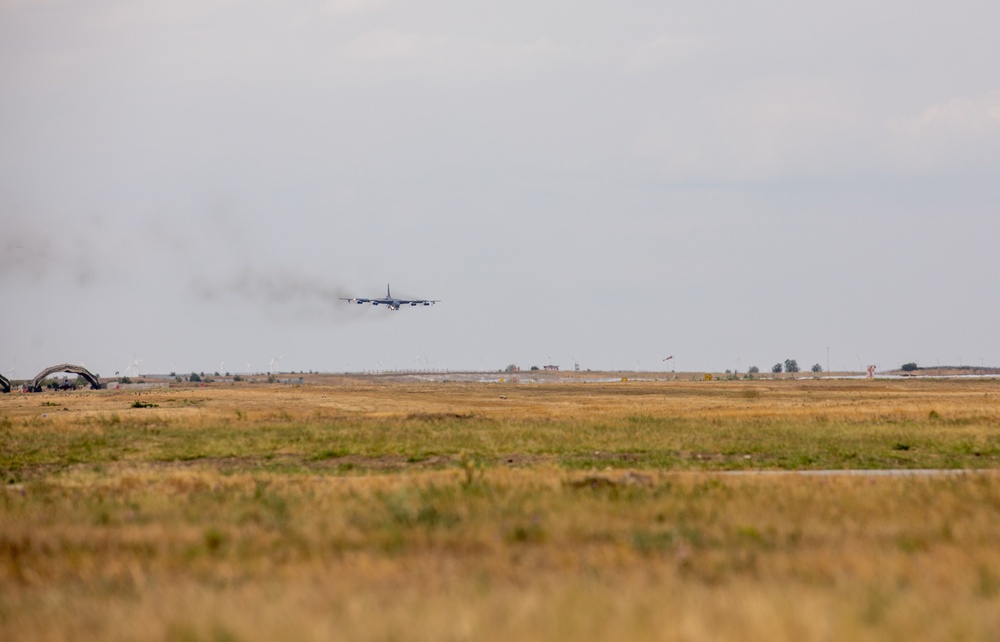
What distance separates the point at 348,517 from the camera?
62.2 feet

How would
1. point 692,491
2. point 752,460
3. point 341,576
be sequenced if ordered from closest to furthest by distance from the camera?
1. point 341,576
2. point 692,491
3. point 752,460

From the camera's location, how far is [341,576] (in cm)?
1382

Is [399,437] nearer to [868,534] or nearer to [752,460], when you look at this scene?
[752,460]

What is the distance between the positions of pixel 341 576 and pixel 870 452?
28.8 m

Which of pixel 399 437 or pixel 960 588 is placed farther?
pixel 399 437

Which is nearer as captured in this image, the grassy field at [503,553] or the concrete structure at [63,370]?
the grassy field at [503,553]

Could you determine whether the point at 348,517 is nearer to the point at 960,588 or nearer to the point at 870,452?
the point at 960,588

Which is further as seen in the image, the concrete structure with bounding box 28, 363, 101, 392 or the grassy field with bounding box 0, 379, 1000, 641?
the concrete structure with bounding box 28, 363, 101, 392

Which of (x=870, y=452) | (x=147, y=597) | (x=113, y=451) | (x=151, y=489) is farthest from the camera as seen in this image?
(x=113, y=451)

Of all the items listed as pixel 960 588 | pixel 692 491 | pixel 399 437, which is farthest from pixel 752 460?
A: pixel 960 588

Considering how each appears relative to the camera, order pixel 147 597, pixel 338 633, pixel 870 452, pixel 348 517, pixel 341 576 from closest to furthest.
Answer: pixel 338 633, pixel 147 597, pixel 341 576, pixel 348 517, pixel 870 452

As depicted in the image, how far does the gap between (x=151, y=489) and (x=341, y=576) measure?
13.4m

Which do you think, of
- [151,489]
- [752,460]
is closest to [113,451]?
[151,489]

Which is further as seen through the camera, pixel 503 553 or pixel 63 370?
pixel 63 370
